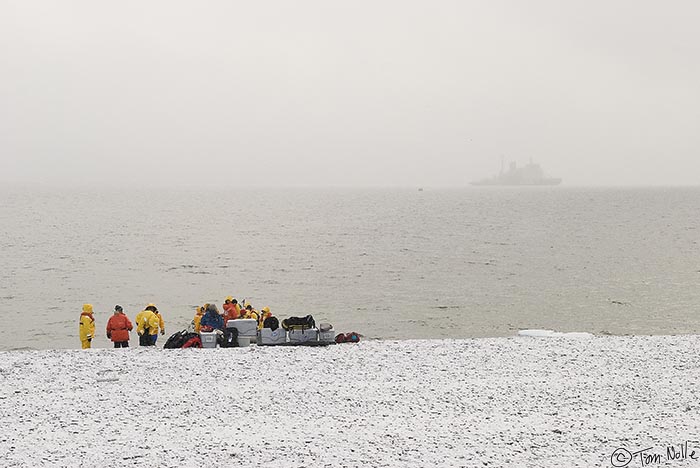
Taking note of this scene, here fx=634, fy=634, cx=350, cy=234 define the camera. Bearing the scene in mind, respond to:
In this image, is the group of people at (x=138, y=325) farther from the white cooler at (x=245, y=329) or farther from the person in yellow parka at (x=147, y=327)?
the white cooler at (x=245, y=329)

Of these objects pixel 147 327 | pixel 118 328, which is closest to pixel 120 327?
pixel 118 328

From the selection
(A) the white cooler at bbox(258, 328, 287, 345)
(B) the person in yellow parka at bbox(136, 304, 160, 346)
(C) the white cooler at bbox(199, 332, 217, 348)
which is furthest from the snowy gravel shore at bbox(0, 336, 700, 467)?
(B) the person in yellow parka at bbox(136, 304, 160, 346)

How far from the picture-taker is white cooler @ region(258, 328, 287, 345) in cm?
1499

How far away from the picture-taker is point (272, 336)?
15.0 metres

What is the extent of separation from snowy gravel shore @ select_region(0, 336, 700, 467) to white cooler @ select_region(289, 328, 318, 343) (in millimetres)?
1016

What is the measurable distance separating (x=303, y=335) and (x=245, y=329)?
1449 mm

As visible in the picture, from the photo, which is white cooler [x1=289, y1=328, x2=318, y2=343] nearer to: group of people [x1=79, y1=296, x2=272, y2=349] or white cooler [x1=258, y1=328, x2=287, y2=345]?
white cooler [x1=258, y1=328, x2=287, y2=345]

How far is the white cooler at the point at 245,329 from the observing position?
50.1 feet

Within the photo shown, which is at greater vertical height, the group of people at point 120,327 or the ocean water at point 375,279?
the group of people at point 120,327

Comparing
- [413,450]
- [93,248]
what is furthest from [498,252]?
[413,450]

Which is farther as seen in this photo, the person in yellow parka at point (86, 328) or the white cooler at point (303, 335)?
the person in yellow parka at point (86, 328)

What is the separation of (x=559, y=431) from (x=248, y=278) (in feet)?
98.9

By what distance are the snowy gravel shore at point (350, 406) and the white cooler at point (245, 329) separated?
4.20 ft

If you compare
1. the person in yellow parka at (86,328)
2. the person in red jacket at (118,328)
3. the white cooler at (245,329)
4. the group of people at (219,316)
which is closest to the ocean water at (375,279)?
the person in yellow parka at (86,328)
